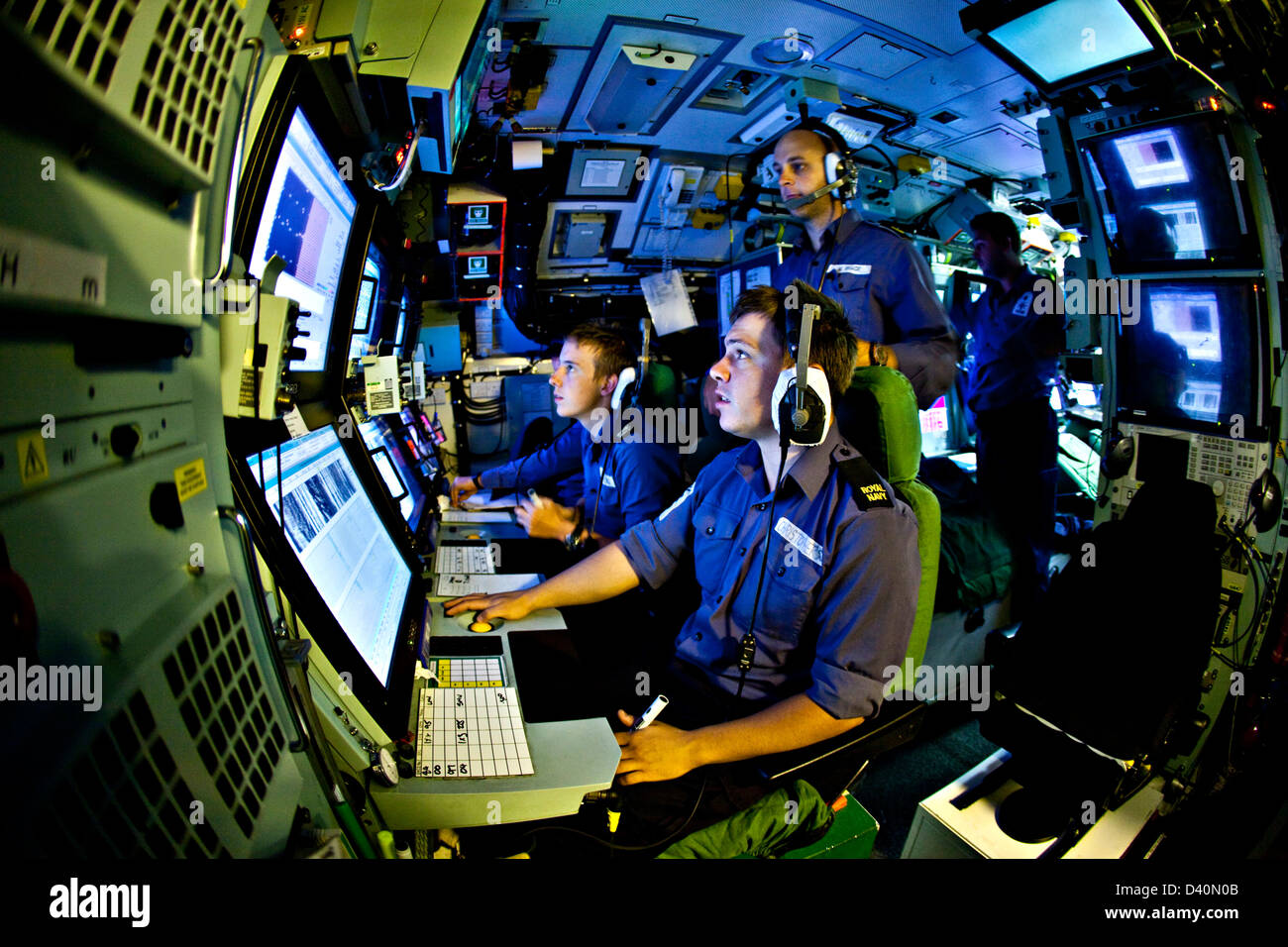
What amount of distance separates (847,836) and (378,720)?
129 centimetres

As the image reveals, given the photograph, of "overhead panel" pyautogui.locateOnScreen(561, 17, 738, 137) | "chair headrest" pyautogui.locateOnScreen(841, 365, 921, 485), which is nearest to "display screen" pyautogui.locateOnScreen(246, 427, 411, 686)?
"chair headrest" pyautogui.locateOnScreen(841, 365, 921, 485)

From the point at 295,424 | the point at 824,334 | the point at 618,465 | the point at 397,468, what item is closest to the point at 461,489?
the point at 397,468

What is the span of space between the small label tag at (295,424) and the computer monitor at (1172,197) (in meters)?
3.14

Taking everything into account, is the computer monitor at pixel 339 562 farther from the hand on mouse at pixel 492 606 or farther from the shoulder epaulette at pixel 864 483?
the shoulder epaulette at pixel 864 483

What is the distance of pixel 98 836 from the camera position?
1.48 ft

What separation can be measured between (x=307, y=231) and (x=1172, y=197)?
3080 millimetres

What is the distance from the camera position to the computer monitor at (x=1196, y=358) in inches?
81.0

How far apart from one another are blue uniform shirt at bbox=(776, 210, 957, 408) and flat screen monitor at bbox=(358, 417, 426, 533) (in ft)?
6.97

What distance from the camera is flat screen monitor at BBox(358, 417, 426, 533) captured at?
2295mm

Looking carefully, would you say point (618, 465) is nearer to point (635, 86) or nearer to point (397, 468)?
point (397, 468)

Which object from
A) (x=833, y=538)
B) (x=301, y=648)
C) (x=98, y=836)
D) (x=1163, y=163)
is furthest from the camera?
(x=1163, y=163)

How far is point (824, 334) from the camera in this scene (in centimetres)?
154

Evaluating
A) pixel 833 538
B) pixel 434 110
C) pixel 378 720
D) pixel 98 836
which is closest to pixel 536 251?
pixel 434 110
